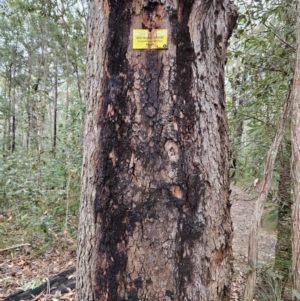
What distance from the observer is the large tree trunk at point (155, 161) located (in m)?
1.04

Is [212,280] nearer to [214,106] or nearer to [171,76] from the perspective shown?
[214,106]

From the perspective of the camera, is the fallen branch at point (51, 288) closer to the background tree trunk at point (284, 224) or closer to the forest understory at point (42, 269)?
the forest understory at point (42, 269)

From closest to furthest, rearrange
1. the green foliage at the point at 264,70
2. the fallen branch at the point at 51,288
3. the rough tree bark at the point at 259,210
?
1. the rough tree bark at the point at 259,210
2. the fallen branch at the point at 51,288
3. the green foliage at the point at 264,70

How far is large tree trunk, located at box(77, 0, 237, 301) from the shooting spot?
1.04 metres

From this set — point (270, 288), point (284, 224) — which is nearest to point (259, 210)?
point (270, 288)

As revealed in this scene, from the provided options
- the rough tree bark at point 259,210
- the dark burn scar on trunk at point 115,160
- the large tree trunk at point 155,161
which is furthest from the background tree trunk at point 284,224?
the dark burn scar on trunk at point 115,160

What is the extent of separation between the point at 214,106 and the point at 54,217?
3.27 meters

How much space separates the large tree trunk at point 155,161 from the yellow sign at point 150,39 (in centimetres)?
2

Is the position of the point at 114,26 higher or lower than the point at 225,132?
higher

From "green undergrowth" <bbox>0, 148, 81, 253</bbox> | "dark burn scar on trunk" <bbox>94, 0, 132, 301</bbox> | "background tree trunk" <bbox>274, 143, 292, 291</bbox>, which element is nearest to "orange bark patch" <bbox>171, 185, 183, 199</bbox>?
"dark burn scar on trunk" <bbox>94, 0, 132, 301</bbox>

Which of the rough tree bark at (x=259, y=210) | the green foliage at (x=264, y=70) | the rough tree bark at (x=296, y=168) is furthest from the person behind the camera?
the green foliage at (x=264, y=70)

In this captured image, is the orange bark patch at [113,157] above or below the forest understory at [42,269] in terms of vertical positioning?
above

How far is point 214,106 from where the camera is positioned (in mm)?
1125

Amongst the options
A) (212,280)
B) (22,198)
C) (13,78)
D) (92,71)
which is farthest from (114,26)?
(13,78)
